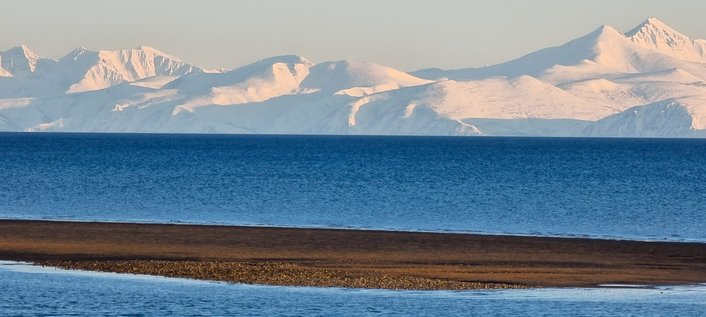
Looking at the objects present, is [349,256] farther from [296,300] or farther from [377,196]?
[377,196]

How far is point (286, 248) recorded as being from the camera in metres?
54.2

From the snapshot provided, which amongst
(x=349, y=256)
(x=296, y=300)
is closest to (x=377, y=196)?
(x=349, y=256)

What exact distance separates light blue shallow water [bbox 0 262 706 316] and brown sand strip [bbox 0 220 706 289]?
1979mm

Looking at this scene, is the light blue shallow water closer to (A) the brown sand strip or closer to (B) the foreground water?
(A) the brown sand strip

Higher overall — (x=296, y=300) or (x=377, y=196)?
(x=296, y=300)

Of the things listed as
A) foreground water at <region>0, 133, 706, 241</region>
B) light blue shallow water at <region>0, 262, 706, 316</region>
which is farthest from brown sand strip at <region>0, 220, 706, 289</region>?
foreground water at <region>0, 133, 706, 241</region>

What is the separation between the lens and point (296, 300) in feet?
126

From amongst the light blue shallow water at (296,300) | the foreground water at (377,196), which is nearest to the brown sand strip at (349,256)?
the light blue shallow water at (296,300)

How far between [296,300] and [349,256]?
1242cm

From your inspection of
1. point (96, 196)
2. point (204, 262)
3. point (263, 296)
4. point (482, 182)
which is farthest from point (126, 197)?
point (263, 296)

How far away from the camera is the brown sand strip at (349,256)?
44.0 m

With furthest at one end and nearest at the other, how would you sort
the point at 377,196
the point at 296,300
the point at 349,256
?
the point at 377,196, the point at 349,256, the point at 296,300

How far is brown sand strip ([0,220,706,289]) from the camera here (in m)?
44.0

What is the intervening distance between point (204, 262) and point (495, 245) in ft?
42.2
